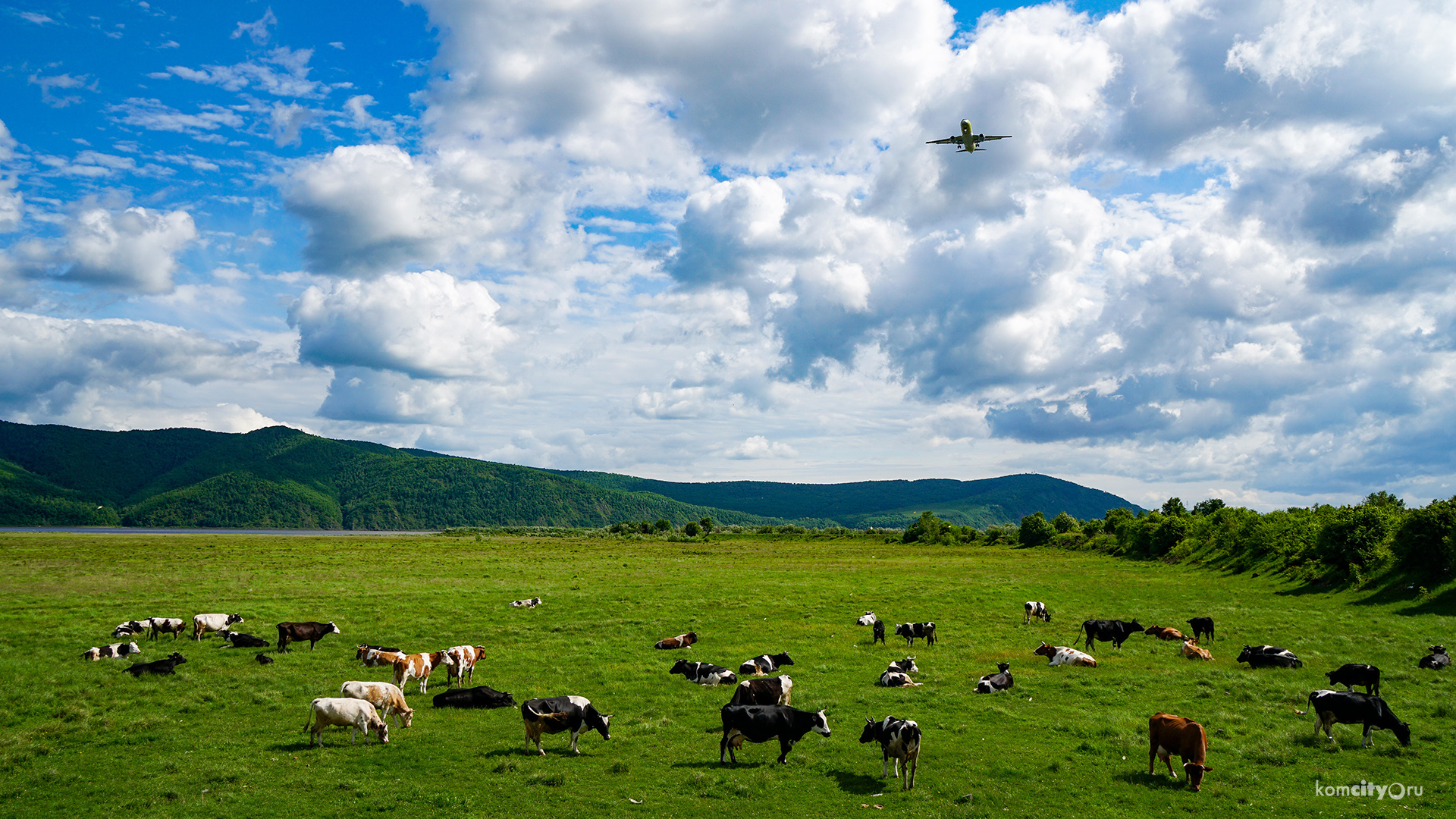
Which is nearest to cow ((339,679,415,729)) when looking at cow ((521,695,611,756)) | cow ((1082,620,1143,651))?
cow ((521,695,611,756))

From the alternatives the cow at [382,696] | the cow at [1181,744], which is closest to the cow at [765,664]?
the cow at [382,696]

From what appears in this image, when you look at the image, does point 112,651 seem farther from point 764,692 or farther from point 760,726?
point 760,726

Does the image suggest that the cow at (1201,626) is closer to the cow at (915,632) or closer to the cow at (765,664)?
the cow at (915,632)

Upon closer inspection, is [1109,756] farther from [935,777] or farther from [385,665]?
[385,665]

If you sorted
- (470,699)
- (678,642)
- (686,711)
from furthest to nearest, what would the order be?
1. (678,642)
2. (470,699)
3. (686,711)

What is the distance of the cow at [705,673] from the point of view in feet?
73.6

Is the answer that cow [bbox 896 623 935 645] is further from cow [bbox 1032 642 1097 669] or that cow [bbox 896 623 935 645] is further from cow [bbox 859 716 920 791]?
cow [bbox 859 716 920 791]

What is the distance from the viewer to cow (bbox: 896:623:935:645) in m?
29.4

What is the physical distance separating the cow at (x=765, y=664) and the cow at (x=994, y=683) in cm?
648

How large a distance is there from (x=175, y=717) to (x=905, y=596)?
119ft

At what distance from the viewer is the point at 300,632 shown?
27359 mm

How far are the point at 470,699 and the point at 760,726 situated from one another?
9.19 metres

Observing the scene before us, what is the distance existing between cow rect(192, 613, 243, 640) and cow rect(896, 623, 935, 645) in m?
29.1

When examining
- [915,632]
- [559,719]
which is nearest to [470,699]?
[559,719]
